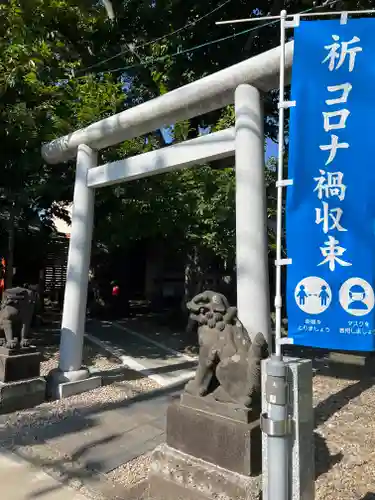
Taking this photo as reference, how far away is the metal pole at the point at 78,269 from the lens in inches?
233

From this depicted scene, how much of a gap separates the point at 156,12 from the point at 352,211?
848 centimetres

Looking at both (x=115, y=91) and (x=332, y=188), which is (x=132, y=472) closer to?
(x=332, y=188)

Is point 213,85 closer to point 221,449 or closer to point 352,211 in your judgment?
point 352,211

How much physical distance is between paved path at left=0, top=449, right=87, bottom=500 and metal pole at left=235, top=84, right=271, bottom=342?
2107 millimetres

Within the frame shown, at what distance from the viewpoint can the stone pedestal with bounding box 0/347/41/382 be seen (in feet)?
17.2

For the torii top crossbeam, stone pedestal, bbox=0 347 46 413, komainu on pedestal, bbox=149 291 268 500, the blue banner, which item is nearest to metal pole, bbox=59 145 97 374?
the torii top crossbeam

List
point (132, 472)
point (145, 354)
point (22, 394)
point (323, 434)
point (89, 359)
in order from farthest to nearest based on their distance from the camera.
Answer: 1. point (145, 354)
2. point (89, 359)
3. point (22, 394)
4. point (323, 434)
5. point (132, 472)

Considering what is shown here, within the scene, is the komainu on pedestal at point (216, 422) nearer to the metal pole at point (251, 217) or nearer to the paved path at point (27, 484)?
the metal pole at point (251, 217)

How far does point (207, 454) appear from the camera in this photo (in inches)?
128

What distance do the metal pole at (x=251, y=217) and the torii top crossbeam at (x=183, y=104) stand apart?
0.58 ft

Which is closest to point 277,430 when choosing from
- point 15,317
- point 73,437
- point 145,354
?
point 73,437

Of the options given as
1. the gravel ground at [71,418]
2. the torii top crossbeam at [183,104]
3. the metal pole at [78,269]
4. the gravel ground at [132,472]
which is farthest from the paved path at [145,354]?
the torii top crossbeam at [183,104]

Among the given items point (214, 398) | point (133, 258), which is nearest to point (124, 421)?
point (214, 398)

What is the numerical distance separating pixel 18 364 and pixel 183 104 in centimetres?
378
